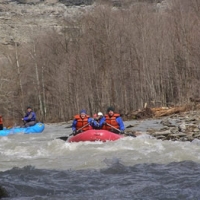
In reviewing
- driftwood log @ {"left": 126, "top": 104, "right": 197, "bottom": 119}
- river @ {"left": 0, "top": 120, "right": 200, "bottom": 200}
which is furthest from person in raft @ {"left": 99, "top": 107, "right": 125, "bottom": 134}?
driftwood log @ {"left": 126, "top": 104, "right": 197, "bottom": 119}

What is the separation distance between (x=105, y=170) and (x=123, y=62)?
20.5m

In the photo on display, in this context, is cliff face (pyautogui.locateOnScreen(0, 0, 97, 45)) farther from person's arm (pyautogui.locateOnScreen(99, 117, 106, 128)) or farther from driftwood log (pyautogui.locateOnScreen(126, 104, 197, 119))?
person's arm (pyautogui.locateOnScreen(99, 117, 106, 128))

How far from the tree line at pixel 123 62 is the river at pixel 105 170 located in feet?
47.6

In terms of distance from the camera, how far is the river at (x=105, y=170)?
6.02 m

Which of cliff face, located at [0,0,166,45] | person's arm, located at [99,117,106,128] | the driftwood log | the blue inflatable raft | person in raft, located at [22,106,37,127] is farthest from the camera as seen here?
cliff face, located at [0,0,166,45]

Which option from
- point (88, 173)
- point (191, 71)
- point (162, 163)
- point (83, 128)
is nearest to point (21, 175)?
point (88, 173)

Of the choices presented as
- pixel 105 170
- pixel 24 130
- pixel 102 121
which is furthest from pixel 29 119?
pixel 105 170

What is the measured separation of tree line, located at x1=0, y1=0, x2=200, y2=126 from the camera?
25.7m


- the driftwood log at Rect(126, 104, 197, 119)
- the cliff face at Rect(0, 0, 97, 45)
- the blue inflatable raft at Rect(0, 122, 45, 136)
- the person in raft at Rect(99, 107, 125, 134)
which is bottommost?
the driftwood log at Rect(126, 104, 197, 119)

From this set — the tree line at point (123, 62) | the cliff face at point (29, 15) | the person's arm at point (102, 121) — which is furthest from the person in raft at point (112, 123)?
the cliff face at point (29, 15)

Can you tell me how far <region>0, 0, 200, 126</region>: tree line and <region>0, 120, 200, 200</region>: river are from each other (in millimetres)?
14498

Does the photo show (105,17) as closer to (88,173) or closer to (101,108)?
(101,108)

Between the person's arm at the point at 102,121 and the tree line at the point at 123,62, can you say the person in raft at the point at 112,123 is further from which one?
the tree line at the point at 123,62

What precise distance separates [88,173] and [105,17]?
22.2 meters
